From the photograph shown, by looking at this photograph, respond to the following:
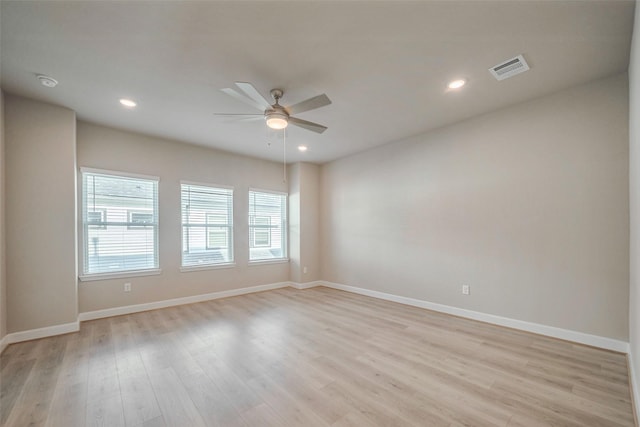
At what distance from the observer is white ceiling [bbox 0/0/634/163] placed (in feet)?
6.22

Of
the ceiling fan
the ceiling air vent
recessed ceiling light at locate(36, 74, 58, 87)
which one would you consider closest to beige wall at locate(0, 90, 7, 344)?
recessed ceiling light at locate(36, 74, 58, 87)

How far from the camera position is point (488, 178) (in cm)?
362

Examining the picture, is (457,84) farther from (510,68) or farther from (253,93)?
(253,93)

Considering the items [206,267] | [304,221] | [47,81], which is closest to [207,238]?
[206,267]

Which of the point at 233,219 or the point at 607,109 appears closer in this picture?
the point at 607,109

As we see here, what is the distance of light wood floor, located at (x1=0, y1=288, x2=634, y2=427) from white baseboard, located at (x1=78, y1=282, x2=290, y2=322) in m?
0.19

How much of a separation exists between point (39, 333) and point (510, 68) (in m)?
5.91

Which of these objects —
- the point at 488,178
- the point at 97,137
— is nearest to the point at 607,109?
the point at 488,178

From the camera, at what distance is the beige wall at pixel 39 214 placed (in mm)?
3059

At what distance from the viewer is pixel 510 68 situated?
2574 mm

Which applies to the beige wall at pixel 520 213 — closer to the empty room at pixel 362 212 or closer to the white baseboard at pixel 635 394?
the empty room at pixel 362 212

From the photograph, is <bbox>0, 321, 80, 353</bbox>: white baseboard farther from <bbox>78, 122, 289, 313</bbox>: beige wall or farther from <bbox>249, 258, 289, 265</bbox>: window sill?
<bbox>249, 258, 289, 265</bbox>: window sill

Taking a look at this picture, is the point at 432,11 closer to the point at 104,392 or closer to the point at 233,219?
the point at 104,392

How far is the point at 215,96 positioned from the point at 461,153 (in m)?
3.41
